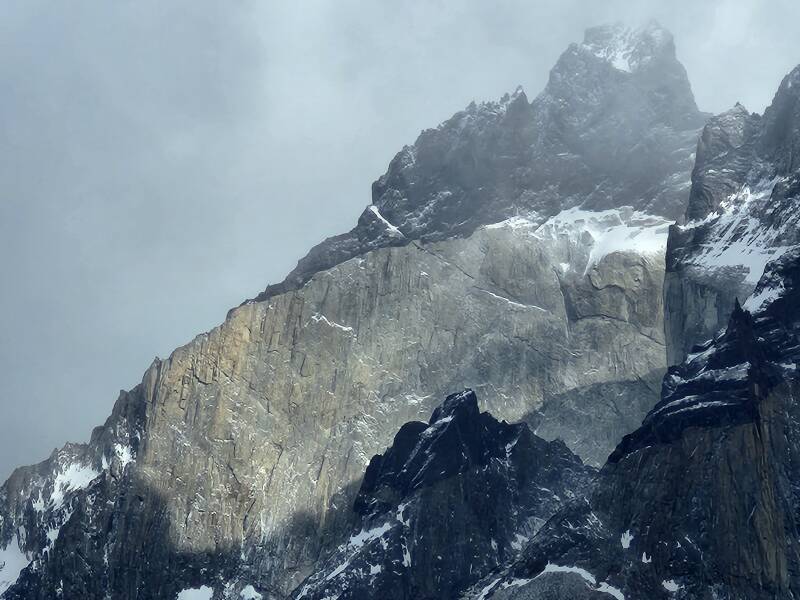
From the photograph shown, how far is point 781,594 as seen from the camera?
199 meters
